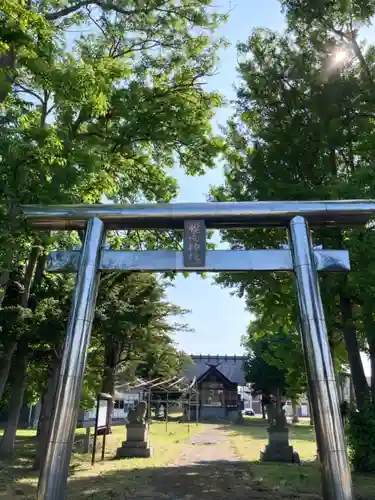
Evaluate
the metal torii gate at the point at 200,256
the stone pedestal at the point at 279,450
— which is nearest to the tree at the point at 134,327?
the stone pedestal at the point at 279,450

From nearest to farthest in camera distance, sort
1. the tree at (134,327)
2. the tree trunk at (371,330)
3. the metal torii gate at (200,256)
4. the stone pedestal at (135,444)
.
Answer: the metal torii gate at (200,256) → the tree trunk at (371,330) → the tree at (134,327) → the stone pedestal at (135,444)

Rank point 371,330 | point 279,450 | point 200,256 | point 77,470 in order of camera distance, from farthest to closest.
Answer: point 279,450 < point 77,470 < point 371,330 < point 200,256

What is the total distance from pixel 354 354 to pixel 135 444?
317 inches

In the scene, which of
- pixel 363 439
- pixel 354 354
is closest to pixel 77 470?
pixel 363 439

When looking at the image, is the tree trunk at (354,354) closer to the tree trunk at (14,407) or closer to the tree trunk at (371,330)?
the tree trunk at (371,330)

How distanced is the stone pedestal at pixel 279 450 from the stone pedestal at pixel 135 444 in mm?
4040

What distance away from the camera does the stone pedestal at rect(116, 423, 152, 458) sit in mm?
14312

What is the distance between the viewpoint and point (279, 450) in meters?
13.7

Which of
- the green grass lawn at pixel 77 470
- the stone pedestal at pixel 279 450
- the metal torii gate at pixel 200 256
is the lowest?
the green grass lawn at pixel 77 470

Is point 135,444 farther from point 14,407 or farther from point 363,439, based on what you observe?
point 363,439

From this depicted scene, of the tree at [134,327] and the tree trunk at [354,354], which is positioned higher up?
the tree at [134,327]

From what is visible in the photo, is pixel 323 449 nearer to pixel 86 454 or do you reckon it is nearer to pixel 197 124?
pixel 197 124

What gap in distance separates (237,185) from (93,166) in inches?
201

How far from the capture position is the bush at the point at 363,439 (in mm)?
11000
